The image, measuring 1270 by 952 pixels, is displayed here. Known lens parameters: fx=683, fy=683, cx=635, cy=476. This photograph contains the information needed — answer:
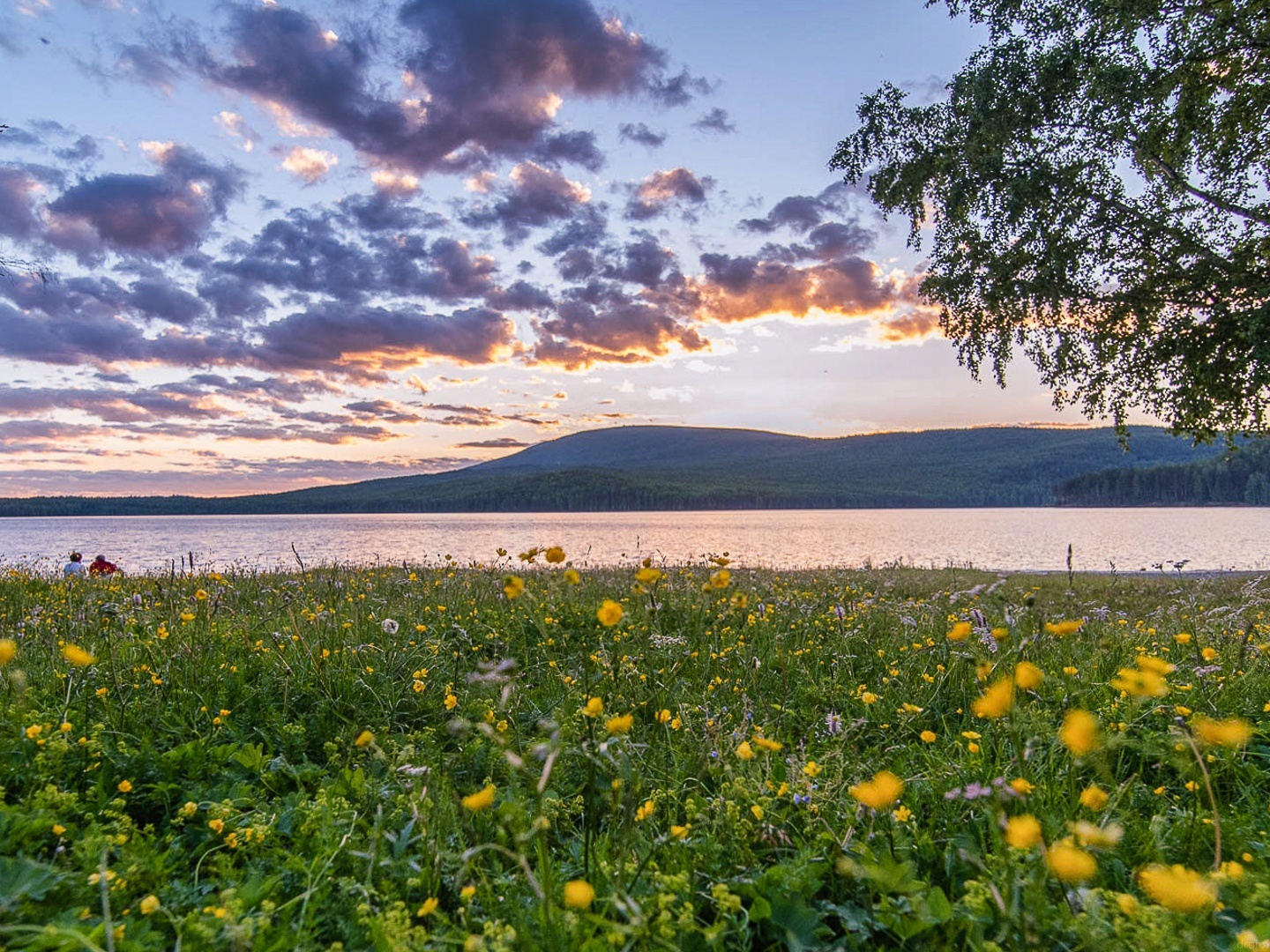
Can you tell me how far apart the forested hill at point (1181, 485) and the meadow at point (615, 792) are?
487ft

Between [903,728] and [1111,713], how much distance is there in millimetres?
1158

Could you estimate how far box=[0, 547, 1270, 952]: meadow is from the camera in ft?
6.34

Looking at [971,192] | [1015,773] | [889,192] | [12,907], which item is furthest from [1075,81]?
[12,907]

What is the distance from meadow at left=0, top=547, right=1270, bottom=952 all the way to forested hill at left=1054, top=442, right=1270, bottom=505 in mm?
148435

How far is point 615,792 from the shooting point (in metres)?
2.20

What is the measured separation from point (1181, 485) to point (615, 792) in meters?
179

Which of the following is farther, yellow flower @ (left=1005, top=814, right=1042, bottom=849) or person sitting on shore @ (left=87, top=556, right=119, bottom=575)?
person sitting on shore @ (left=87, top=556, right=119, bottom=575)

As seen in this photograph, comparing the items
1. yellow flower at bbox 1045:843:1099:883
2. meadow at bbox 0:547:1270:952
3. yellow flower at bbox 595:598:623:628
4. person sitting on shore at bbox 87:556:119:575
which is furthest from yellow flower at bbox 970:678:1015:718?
person sitting on shore at bbox 87:556:119:575

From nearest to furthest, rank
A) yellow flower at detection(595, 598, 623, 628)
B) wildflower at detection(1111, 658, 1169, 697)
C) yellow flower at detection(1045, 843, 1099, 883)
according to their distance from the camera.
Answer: yellow flower at detection(1045, 843, 1099, 883) → wildflower at detection(1111, 658, 1169, 697) → yellow flower at detection(595, 598, 623, 628)

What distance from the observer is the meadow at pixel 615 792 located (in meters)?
1.93

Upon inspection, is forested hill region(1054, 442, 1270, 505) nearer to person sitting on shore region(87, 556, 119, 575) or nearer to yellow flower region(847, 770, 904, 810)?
person sitting on shore region(87, 556, 119, 575)

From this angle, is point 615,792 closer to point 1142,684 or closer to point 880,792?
point 880,792

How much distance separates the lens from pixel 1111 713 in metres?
4.00

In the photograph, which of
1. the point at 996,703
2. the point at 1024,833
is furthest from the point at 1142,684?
the point at 1024,833
